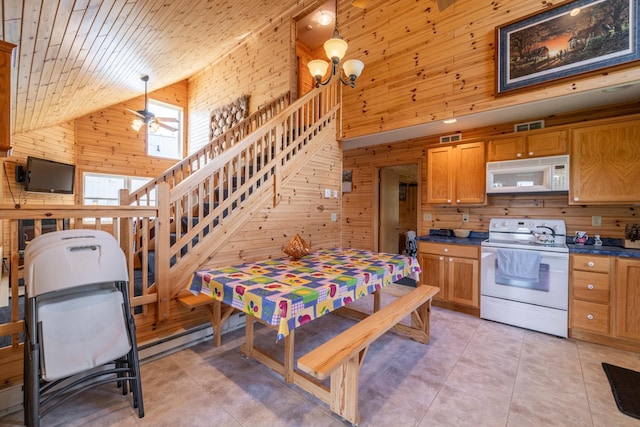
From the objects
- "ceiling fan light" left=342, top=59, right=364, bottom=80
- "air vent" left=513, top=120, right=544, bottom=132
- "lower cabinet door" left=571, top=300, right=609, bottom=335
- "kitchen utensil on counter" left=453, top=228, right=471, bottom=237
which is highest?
"ceiling fan light" left=342, top=59, right=364, bottom=80

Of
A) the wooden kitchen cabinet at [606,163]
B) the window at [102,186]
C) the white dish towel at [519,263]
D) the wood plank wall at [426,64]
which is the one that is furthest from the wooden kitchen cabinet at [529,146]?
the window at [102,186]

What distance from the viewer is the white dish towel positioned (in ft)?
9.93

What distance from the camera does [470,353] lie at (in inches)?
103

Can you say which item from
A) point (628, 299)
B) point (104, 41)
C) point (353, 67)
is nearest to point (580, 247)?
point (628, 299)

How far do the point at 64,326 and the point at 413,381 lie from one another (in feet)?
7.82

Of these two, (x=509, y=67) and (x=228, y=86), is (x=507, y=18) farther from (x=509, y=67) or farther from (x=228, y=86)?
(x=228, y=86)

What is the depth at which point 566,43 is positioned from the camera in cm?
270

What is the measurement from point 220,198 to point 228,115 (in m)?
4.43

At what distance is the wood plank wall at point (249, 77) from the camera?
5.40 m

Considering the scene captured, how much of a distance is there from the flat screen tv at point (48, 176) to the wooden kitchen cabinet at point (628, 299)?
8376 millimetres

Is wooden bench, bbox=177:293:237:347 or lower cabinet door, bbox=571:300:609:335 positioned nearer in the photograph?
wooden bench, bbox=177:293:237:347

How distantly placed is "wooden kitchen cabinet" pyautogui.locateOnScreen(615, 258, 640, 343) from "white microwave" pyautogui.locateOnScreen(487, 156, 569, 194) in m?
0.95

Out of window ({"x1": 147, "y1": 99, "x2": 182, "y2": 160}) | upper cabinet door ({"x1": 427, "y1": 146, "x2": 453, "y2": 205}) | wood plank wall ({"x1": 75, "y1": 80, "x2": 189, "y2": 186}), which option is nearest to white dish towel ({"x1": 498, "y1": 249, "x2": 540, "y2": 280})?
upper cabinet door ({"x1": 427, "y1": 146, "x2": 453, "y2": 205})

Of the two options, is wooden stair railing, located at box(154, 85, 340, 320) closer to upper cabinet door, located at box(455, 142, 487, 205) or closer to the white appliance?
upper cabinet door, located at box(455, 142, 487, 205)
